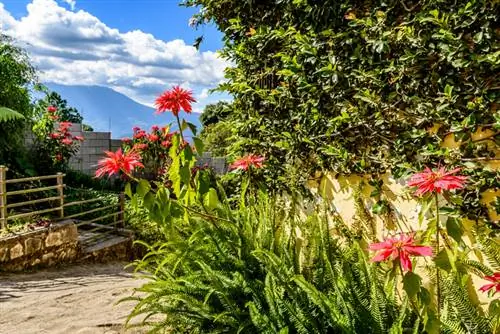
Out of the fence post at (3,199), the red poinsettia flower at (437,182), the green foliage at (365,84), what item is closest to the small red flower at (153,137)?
the fence post at (3,199)

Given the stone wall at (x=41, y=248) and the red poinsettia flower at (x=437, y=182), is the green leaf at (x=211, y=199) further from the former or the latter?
the stone wall at (x=41, y=248)

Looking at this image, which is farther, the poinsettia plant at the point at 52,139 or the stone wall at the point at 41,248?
the poinsettia plant at the point at 52,139

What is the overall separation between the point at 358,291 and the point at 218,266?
742mm

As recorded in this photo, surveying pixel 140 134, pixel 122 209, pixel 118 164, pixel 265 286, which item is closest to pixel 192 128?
pixel 118 164

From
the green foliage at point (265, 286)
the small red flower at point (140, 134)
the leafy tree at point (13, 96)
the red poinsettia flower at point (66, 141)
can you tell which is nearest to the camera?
the green foliage at point (265, 286)

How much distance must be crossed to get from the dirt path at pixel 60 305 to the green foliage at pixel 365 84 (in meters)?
1.46

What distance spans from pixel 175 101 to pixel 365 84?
1088mm

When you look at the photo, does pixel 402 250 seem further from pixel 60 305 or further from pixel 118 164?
pixel 60 305

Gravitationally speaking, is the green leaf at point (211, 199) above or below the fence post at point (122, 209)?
above

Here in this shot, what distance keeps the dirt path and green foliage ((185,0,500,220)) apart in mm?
1463

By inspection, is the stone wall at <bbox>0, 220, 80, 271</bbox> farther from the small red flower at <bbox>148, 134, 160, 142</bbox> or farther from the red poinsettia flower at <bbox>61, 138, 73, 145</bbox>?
the small red flower at <bbox>148, 134, 160, 142</bbox>

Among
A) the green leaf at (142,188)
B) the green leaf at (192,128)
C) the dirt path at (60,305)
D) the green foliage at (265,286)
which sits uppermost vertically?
the green leaf at (192,128)

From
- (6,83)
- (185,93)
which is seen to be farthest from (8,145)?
(185,93)

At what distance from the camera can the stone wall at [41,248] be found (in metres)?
5.19
